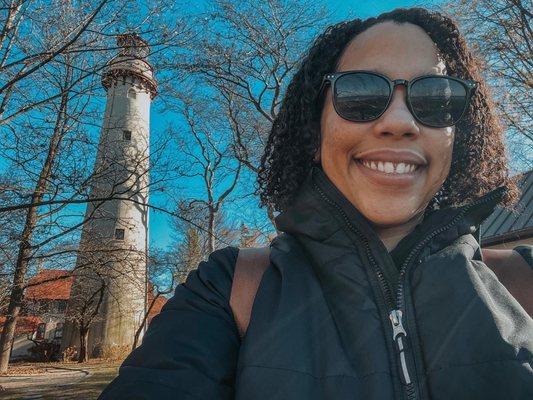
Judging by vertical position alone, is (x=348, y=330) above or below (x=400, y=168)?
below

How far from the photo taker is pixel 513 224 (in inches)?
499

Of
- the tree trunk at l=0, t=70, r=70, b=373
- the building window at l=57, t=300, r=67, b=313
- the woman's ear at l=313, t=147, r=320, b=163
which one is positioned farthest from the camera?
the building window at l=57, t=300, r=67, b=313

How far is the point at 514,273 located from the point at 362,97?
0.72 m

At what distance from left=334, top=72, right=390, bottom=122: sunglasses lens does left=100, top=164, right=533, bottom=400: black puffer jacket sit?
31 centimetres

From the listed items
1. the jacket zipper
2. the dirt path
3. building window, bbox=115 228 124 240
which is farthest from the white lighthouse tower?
the jacket zipper

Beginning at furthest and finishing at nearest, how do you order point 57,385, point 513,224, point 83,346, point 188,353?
point 83,346 < point 57,385 < point 513,224 < point 188,353

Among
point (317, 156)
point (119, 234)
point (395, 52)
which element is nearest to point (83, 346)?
point (119, 234)

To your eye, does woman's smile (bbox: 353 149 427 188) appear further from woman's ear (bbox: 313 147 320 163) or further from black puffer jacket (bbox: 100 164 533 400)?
woman's ear (bbox: 313 147 320 163)

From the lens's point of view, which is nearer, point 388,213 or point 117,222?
point 388,213

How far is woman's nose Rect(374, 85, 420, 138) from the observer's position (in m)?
1.44

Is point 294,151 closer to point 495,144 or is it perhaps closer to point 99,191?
point 495,144

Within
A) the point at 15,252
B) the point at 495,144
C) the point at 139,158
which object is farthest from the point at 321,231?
the point at 15,252

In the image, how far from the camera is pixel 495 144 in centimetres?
189

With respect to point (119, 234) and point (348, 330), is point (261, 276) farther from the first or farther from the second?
point (119, 234)
